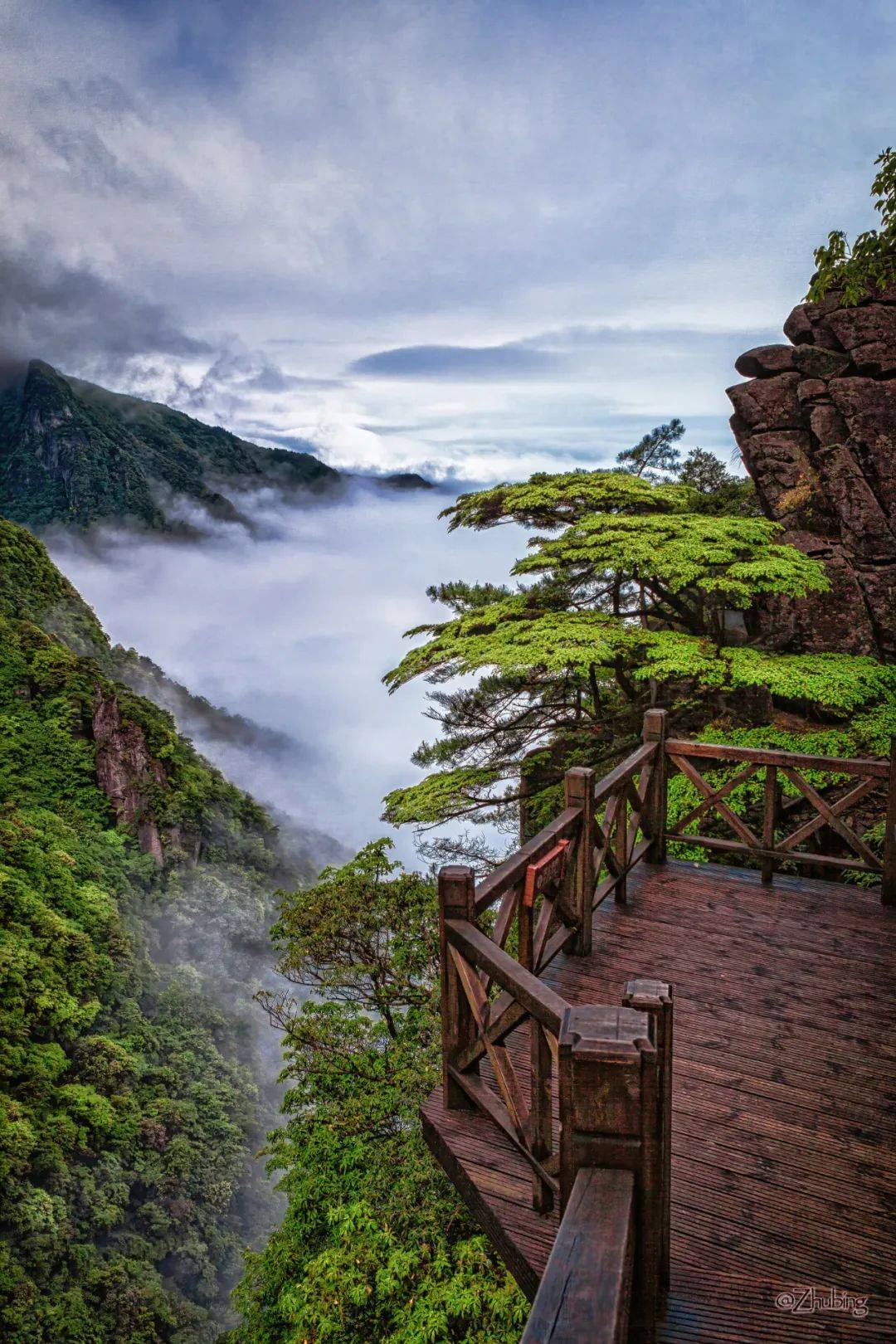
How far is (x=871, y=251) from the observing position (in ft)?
16.0

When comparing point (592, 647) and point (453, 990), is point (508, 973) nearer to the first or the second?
point (453, 990)

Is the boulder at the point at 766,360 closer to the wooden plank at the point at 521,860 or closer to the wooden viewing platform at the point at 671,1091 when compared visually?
the wooden viewing platform at the point at 671,1091

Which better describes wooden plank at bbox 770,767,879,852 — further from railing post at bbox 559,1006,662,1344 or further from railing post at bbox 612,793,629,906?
railing post at bbox 559,1006,662,1344

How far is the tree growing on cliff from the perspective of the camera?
275 inches

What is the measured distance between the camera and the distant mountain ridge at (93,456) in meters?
98.1

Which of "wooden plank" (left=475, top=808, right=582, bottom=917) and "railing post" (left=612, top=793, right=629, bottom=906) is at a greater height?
"wooden plank" (left=475, top=808, right=582, bottom=917)

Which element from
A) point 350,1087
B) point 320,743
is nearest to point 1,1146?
point 350,1087

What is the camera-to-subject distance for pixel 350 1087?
9961 millimetres

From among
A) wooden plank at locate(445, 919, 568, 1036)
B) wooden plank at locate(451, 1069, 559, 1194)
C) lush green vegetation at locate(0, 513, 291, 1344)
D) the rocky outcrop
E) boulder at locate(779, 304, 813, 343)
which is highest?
boulder at locate(779, 304, 813, 343)

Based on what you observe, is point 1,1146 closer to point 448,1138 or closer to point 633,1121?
point 448,1138

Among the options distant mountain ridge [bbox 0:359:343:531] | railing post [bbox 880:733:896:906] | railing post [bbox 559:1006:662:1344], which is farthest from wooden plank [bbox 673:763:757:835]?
distant mountain ridge [bbox 0:359:343:531]

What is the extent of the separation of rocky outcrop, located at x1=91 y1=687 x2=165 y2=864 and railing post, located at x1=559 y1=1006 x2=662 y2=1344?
48922mm

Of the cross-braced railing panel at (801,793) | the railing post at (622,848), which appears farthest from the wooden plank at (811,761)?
the railing post at (622,848)

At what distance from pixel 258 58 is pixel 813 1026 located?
82.9 feet
